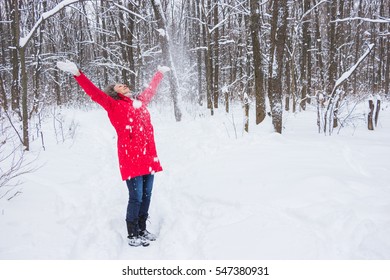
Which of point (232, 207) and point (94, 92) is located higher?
point (94, 92)

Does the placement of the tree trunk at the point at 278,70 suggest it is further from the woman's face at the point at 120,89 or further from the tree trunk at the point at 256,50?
the woman's face at the point at 120,89

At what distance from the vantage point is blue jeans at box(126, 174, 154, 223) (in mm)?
3213

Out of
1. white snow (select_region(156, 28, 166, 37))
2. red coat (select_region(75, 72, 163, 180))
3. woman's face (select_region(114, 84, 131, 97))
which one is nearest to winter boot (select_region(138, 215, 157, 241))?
red coat (select_region(75, 72, 163, 180))

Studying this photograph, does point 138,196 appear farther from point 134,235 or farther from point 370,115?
point 370,115

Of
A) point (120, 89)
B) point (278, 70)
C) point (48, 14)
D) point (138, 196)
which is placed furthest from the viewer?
point (278, 70)

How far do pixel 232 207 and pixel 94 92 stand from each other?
6.78ft

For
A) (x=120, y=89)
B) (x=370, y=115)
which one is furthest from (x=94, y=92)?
(x=370, y=115)

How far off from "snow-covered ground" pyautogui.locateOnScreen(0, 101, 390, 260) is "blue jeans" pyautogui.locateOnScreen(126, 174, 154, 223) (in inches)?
12.3

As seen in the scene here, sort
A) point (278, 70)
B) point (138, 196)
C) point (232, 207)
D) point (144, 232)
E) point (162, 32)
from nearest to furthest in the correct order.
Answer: point (138, 196) < point (144, 232) < point (232, 207) < point (278, 70) < point (162, 32)

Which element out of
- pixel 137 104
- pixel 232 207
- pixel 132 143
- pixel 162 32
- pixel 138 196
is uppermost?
pixel 162 32

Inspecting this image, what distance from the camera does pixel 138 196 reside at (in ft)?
10.6
